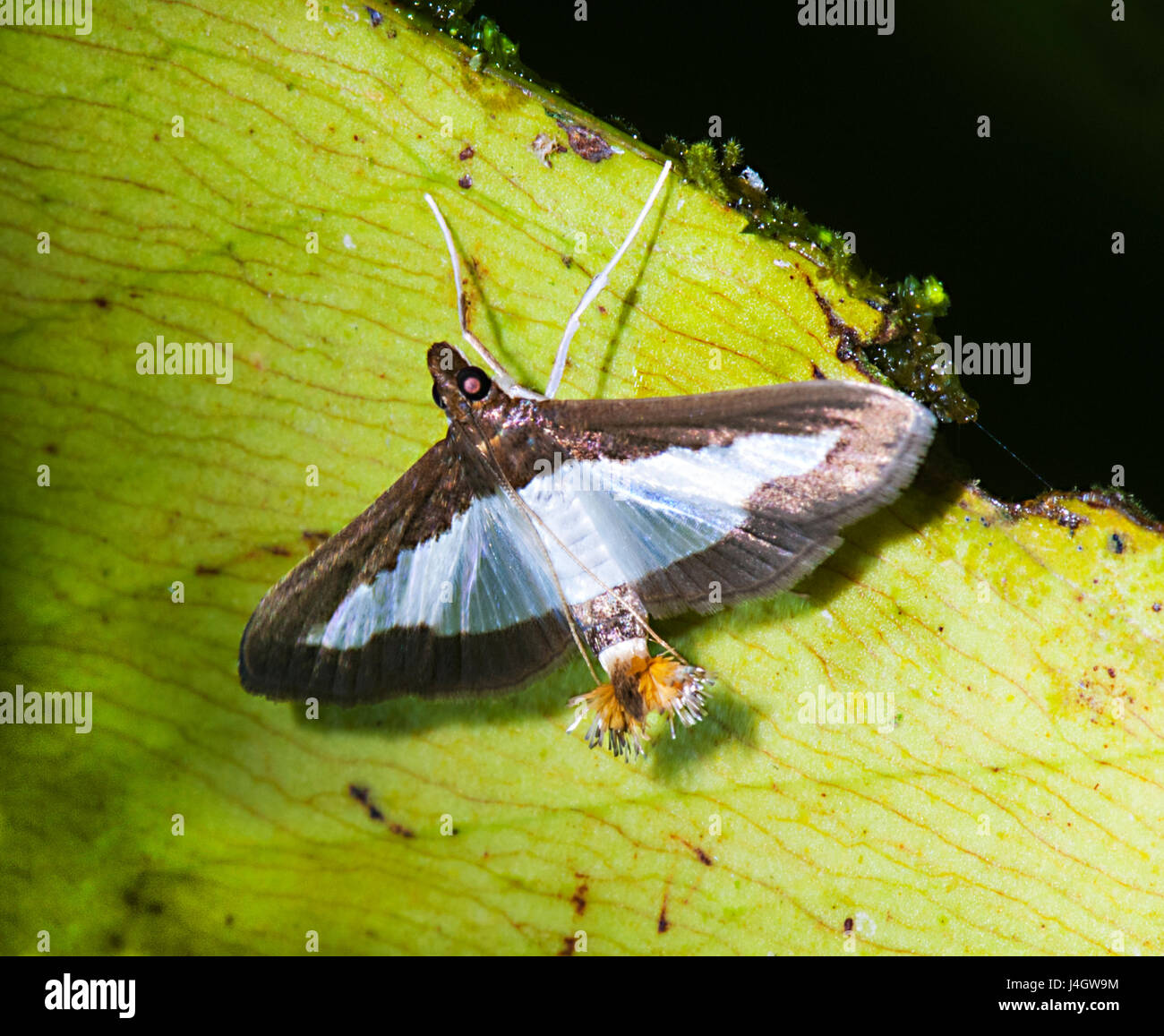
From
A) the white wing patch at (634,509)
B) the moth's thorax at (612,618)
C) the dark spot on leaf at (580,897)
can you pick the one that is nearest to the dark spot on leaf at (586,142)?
the white wing patch at (634,509)

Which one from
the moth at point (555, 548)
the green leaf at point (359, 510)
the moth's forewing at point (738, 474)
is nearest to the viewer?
the moth's forewing at point (738, 474)

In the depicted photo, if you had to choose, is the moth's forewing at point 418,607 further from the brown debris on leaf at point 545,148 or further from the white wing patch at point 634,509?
the brown debris on leaf at point 545,148

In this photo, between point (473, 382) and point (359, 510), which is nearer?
point (473, 382)

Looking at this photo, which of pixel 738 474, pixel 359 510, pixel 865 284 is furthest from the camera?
pixel 359 510

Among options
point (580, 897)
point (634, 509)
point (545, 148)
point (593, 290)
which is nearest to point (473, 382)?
point (593, 290)

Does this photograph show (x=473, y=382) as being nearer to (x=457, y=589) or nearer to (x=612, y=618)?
(x=457, y=589)

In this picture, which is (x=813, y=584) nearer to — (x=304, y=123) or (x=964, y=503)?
(x=964, y=503)

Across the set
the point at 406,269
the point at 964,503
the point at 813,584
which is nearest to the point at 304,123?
the point at 406,269
